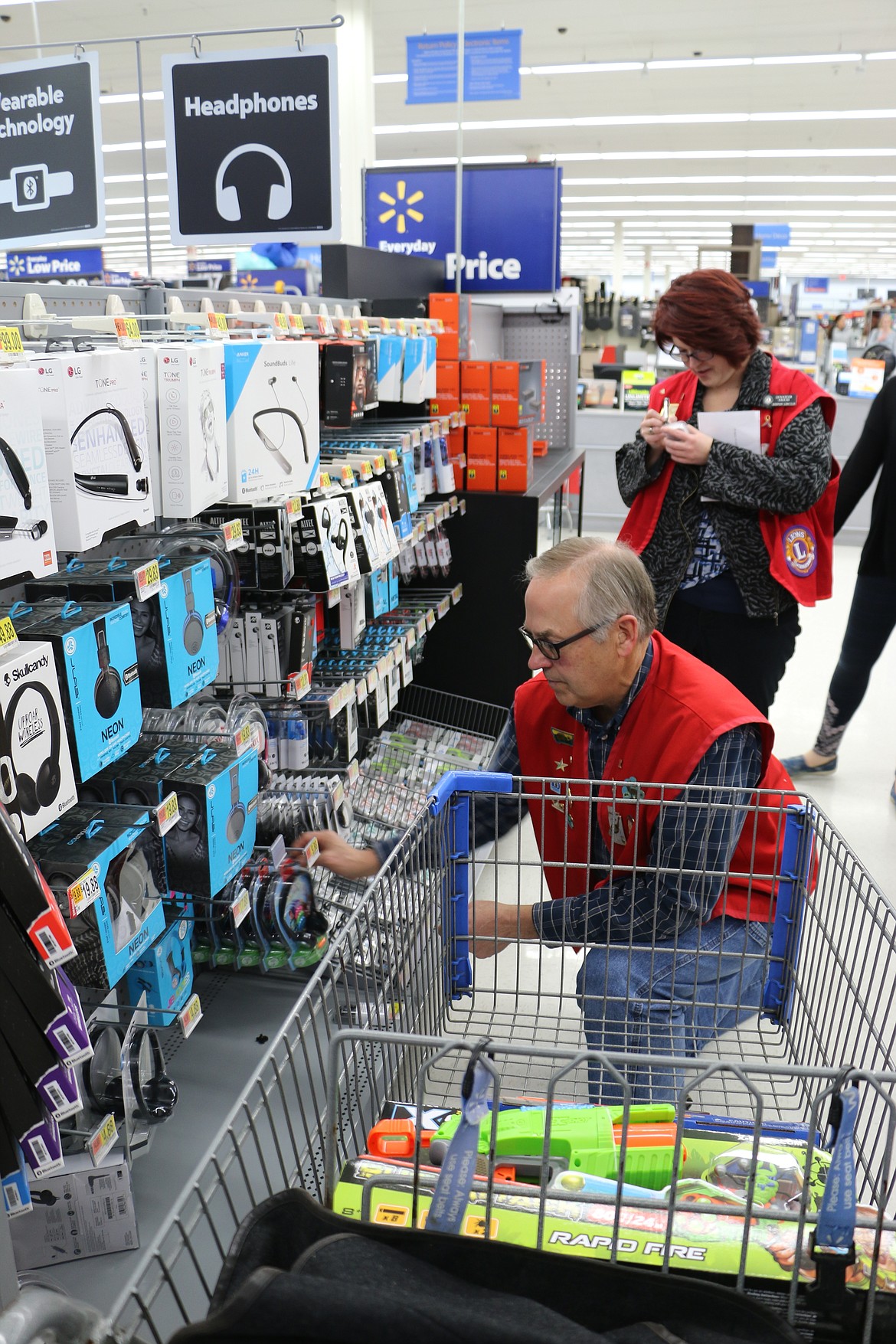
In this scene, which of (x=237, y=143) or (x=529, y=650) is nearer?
(x=237, y=143)

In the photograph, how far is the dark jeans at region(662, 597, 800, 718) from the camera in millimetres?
3172

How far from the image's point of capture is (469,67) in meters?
8.39

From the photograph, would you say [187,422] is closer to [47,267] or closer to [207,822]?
[207,822]

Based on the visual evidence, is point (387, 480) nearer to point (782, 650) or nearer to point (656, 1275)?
point (782, 650)

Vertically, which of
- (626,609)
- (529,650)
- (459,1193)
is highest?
(626,609)

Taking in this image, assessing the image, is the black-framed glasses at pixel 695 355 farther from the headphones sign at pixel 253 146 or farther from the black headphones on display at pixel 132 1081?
the black headphones on display at pixel 132 1081

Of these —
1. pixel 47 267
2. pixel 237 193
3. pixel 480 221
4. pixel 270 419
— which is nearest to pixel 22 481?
pixel 270 419

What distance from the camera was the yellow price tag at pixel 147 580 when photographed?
192 centimetres

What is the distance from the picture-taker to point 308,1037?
2.66 meters

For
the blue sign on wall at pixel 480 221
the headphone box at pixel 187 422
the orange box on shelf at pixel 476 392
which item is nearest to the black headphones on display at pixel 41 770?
the headphone box at pixel 187 422

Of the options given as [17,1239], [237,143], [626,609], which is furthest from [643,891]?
[237,143]

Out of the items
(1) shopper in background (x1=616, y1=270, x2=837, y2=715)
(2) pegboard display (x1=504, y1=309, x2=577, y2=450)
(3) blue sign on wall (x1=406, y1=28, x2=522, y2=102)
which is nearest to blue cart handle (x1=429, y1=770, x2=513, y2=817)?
(1) shopper in background (x1=616, y1=270, x2=837, y2=715)

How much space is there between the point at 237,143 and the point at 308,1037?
3.00 meters

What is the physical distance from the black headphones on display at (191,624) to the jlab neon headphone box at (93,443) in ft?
0.66
